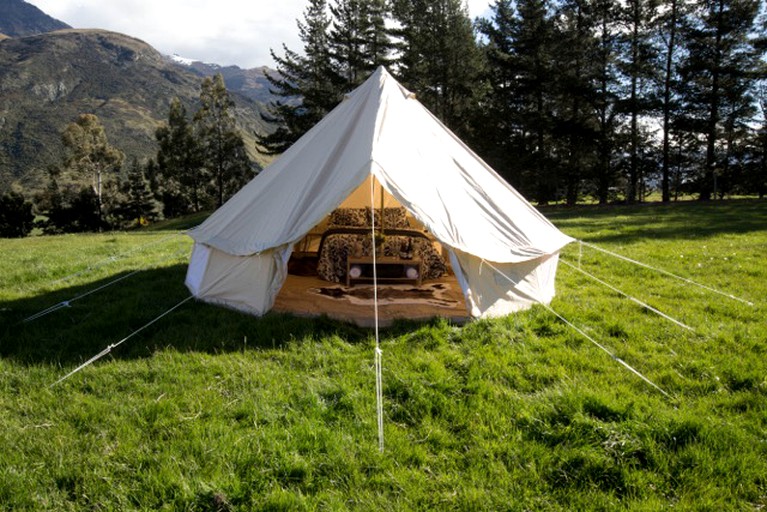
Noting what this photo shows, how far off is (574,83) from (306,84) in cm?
1467

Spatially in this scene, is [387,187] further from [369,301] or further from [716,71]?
[716,71]

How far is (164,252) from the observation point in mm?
9172

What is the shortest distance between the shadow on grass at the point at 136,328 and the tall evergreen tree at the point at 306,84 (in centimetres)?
2147

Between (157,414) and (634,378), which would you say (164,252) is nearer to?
(157,414)

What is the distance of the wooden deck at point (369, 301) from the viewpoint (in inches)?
187

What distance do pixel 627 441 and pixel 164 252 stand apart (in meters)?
8.81

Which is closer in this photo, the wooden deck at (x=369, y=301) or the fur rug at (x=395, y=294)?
the wooden deck at (x=369, y=301)

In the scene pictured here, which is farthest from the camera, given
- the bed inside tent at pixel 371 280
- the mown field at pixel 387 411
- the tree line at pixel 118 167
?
the tree line at pixel 118 167

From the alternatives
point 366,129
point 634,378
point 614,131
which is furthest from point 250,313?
point 614,131

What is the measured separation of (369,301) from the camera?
17.6ft

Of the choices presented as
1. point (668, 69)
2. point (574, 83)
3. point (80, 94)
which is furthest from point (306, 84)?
point (80, 94)

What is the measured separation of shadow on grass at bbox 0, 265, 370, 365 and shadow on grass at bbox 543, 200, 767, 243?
7921 millimetres

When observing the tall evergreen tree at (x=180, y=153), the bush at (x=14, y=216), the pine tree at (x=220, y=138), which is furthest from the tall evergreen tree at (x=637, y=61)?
the bush at (x=14, y=216)

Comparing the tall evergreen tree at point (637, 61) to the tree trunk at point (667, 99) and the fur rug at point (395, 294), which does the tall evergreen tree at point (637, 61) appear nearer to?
the tree trunk at point (667, 99)
